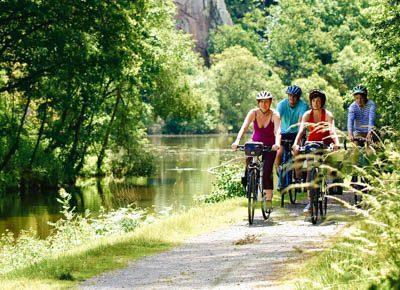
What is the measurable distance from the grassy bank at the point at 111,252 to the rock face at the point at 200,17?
341 ft

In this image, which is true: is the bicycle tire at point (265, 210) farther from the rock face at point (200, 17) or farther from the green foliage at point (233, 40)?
the green foliage at point (233, 40)

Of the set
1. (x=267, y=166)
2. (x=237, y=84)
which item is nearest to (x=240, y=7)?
(x=237, y=84)

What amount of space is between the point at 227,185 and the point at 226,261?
10.2 meters

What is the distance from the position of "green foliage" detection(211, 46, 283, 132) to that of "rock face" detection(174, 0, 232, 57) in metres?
12.7

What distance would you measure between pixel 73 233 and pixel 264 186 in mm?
4367

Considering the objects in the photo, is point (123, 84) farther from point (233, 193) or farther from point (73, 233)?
point (73, 233)

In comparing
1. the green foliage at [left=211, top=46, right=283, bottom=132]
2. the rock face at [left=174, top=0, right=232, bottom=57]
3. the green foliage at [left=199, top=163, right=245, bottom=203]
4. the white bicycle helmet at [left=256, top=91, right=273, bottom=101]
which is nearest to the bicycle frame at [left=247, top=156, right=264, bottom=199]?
the white bicycle helmet at [left=256, top=91, right=273, bottom=101]

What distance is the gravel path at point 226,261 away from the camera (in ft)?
26.5

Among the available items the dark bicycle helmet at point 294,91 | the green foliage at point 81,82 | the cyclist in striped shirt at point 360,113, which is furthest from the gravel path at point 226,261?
the green foliage at point 81,82

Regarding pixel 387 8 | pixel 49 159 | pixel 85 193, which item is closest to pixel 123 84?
pixel 49 159

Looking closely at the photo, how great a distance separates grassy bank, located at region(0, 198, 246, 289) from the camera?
8.63 meters

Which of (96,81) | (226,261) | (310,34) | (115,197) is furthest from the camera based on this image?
(310,34)

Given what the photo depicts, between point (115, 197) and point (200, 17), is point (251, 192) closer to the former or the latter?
point (115, 197)

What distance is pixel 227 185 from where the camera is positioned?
19438mm
